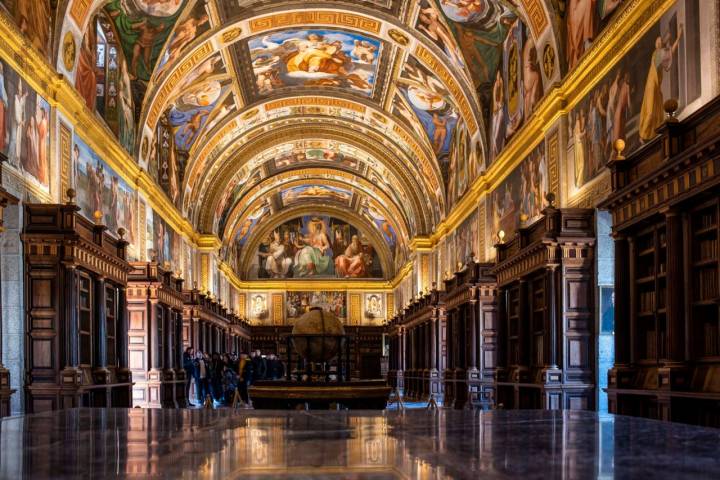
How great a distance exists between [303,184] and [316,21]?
20.7 metres

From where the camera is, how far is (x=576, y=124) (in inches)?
634

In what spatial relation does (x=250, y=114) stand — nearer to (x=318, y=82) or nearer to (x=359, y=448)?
(x=318, y=82)

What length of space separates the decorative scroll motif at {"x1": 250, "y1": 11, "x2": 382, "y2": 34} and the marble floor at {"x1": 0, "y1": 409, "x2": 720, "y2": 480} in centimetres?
1946

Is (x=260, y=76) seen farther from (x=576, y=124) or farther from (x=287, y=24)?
(x=576, y=124)

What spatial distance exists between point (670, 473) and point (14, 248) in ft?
39.3

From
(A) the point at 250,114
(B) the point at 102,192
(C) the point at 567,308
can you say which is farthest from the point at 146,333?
(A) the point at 250,114

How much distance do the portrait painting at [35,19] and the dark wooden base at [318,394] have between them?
23.9ft

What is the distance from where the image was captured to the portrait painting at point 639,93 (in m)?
11.2

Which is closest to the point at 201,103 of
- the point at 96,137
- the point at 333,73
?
the point at 333,73

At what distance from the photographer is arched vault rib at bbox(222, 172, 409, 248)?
42.2 meters

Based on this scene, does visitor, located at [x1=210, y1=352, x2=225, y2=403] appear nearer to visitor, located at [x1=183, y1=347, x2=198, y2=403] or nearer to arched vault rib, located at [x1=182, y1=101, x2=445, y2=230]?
visitor, located at [x1=183, y1=347, x2=198, y2=403]

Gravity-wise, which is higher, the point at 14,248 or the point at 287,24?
the point at 287,24

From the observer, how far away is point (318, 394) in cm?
1175

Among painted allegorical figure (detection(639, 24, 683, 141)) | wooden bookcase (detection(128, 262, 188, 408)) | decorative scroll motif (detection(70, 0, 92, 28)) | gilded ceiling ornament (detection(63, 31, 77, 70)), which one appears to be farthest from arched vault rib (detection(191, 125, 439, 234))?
painted allegorical figure (detection(639, 24, 683, 141))
